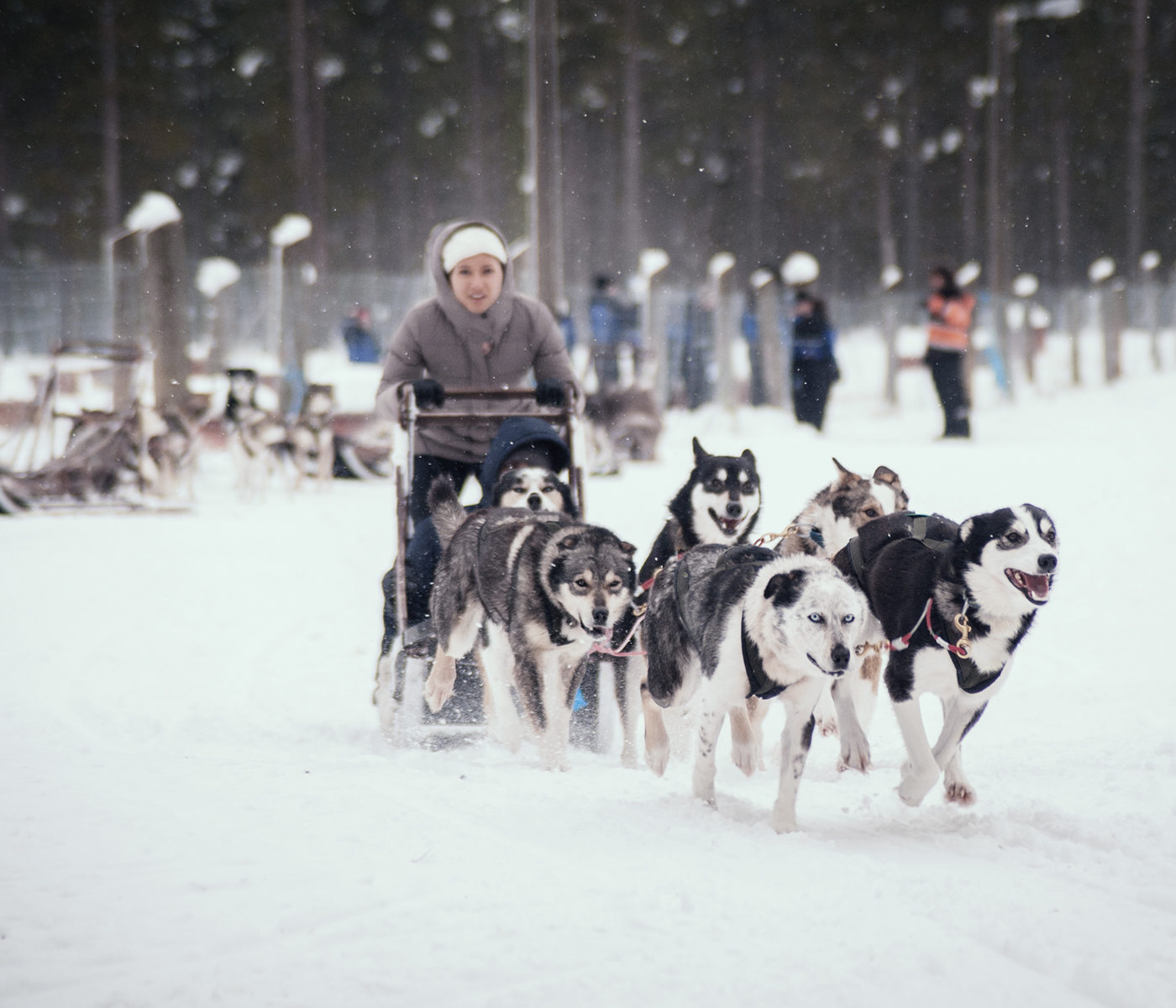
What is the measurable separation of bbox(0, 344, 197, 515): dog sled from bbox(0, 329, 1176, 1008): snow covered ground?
416cm

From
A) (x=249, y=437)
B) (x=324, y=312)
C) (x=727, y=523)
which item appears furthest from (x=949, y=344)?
(x=324, y=312)

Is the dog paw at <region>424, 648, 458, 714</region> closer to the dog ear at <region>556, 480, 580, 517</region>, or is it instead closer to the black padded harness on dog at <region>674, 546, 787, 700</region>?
the dog ear at <region>556, 480, 580, 517</region>

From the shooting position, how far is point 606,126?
38781 mm

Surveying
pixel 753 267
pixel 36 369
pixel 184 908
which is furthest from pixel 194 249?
pixel 184 908

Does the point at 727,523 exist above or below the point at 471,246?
below

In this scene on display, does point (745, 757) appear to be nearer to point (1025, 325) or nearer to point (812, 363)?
point (812, 363)

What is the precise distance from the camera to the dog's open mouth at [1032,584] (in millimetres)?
3510

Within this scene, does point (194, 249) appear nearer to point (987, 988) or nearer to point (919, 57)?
point (919, 57)

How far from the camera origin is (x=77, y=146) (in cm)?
3020

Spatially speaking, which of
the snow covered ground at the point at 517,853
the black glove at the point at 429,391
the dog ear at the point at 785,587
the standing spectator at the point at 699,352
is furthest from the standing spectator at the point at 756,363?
the dog ear at the point at 785,587

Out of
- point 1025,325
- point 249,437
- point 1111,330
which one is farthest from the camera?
point 1111,330

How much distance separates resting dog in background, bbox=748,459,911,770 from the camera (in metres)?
4.58

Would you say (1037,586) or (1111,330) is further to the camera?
(1111,330)

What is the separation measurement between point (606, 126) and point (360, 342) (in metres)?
22.0
